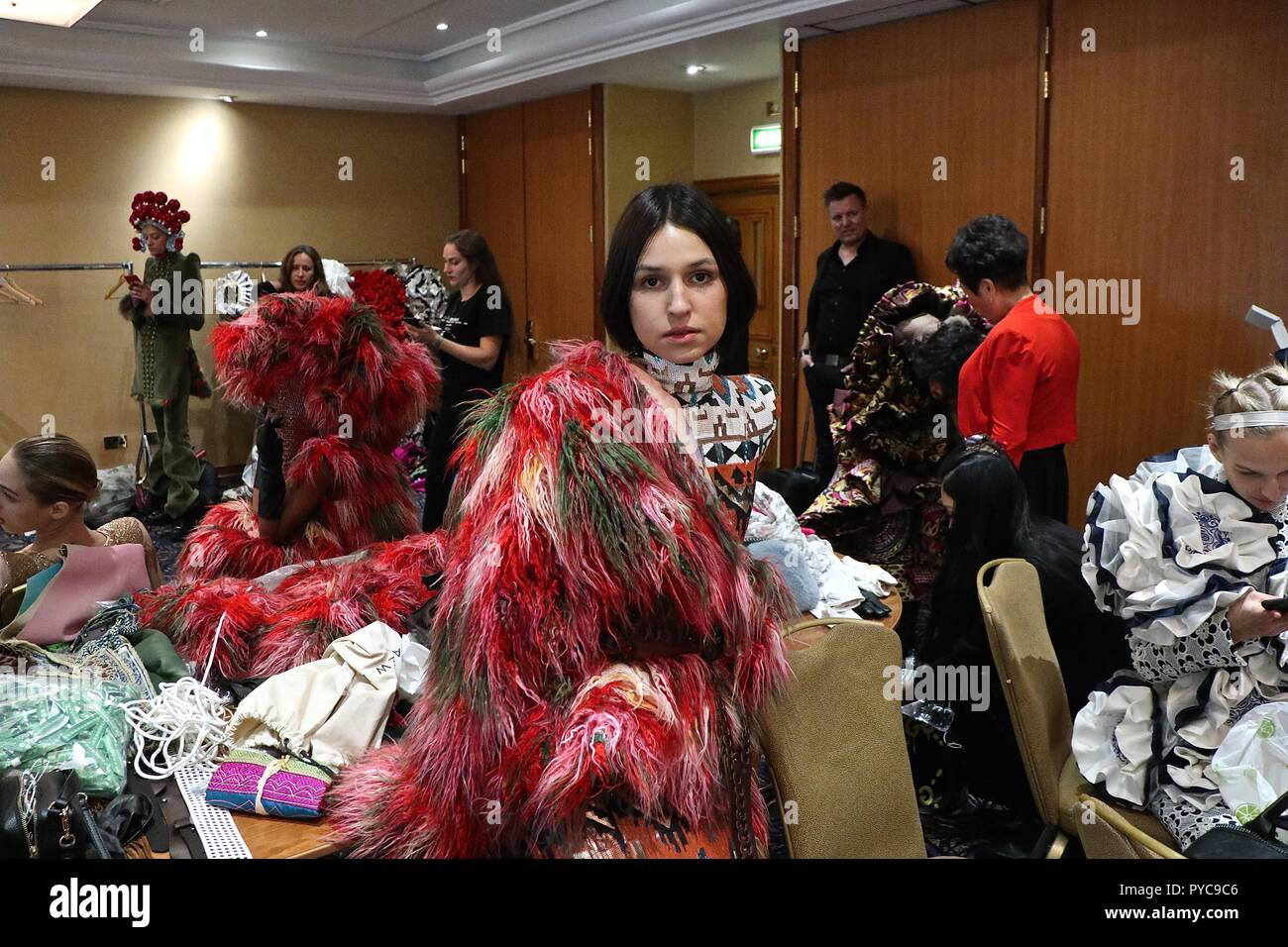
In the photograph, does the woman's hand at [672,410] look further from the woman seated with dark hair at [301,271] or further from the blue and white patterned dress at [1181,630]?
the woman seated with dark hair at [301,271]

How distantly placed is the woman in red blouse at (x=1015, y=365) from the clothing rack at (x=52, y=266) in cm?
A: 558

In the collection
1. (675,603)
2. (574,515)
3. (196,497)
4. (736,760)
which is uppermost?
(574,515)

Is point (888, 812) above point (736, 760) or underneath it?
underneath

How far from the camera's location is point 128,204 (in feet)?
22.6

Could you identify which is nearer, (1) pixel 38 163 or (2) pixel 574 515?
(2) pixel 574 515

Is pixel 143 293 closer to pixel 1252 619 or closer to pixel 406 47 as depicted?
pixel 406 47

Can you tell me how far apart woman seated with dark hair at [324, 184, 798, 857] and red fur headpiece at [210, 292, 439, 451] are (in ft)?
4.36

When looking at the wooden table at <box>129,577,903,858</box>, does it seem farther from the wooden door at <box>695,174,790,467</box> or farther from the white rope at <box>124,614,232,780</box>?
the wooden door at <box>695,174,790,467</box>

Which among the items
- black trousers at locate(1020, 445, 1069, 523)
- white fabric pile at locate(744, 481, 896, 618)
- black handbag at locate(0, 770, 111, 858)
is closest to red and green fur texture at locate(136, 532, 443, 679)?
black handbag at locate(0, 770, 111, 858)

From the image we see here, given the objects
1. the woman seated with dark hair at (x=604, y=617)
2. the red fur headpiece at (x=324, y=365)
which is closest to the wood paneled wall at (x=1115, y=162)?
the red fur headpiece at (x=324, y=365)

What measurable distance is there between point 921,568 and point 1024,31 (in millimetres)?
2405

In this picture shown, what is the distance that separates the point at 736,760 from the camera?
4.47 ft
